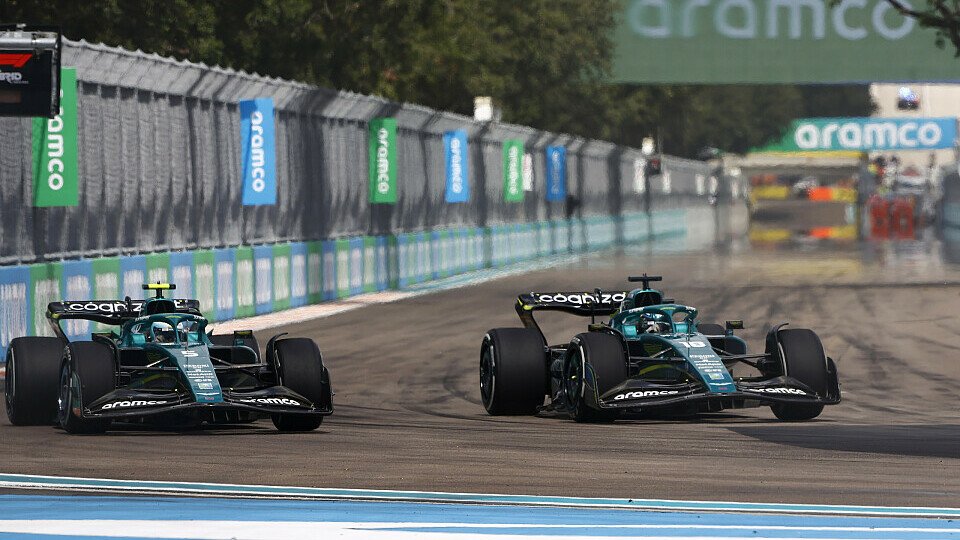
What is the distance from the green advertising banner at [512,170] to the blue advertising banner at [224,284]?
21196 mm

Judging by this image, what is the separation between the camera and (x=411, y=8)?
49.4 meters

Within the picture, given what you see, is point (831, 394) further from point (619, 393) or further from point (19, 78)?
point (19, 78)

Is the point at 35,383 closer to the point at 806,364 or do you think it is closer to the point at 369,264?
the point at 806,364

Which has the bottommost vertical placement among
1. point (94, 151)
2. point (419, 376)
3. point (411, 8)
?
point (419, 376)

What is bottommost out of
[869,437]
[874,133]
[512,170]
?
[869,437]

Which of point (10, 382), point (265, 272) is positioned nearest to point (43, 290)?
point (10, 382)

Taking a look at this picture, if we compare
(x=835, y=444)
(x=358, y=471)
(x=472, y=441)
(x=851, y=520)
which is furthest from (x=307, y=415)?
(x=851, y=520)

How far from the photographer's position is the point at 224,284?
28219 mm

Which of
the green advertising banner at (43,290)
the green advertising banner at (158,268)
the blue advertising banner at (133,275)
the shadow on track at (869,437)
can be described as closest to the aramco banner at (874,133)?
the green advertising banner at (158,268)

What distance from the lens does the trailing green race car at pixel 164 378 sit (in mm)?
13281

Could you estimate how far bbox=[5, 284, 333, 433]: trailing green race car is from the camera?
13281 millimetres

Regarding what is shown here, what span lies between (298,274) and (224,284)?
3.96 meters

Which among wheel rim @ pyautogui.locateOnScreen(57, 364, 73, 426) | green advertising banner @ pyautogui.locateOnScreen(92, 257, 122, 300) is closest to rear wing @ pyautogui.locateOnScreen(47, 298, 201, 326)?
wheel rim @ pyautogui.locateOnScreen(57, 364, 73, 426)

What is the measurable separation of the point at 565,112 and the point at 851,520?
66595 mm
